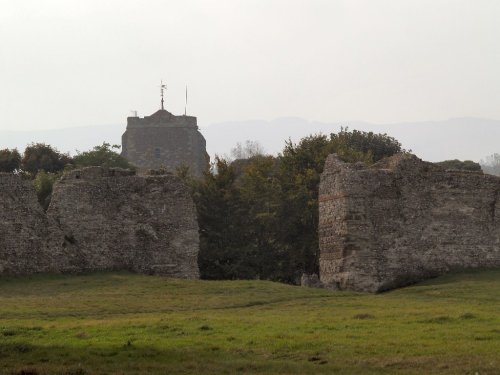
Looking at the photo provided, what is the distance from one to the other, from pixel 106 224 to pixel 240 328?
53.8 feet

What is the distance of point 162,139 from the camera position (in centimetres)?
10619

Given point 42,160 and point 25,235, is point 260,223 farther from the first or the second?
point 42,160

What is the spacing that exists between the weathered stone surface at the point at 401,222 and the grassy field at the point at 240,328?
87.8 inches

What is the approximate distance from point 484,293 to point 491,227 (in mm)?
7411

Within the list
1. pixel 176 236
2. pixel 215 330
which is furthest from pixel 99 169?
pixel 215 330

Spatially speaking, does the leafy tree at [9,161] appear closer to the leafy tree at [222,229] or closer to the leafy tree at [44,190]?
the leafy tree at [44,190]

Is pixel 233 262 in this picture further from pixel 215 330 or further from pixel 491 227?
pixel 215 330

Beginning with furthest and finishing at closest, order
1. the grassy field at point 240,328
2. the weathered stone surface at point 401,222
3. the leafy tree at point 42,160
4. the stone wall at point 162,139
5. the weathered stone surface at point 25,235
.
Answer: the stone wall at point 162,139
the leafy tree at point 42,160
the weathered stone surface at point 401,222
the weathered stone surface at point 25,235
the grassy field at point 240,328

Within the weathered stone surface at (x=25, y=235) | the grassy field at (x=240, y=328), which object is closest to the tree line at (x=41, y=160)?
the weathered stone surface at (x=25, y=235)

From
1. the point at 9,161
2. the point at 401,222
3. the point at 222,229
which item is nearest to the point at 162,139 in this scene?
the point at 9,161

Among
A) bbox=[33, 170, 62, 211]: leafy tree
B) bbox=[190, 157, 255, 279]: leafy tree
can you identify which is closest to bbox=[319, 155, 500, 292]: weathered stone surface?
bbox=[190, 157, 255, 279]: leafy tree

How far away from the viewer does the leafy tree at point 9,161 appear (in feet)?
213

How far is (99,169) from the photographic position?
135 ft

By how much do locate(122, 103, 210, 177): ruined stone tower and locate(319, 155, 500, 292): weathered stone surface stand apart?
64995mm
